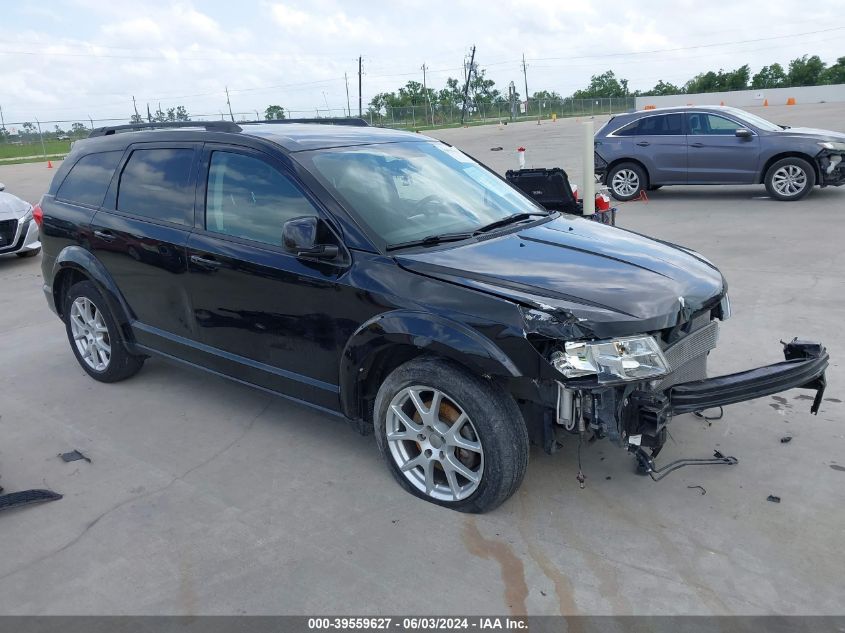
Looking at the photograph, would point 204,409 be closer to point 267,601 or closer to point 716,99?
point 267,601

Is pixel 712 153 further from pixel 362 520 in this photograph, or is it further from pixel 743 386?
pixel 362 520

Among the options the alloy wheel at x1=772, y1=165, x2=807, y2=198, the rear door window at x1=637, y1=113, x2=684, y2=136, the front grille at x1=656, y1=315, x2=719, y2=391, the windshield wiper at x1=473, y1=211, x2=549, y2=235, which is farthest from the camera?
the rear door window at x1=637, y1=113, x2=684, y2=136

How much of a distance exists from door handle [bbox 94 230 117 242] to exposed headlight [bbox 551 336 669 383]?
3.22 metres

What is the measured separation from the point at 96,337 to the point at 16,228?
5646 millimetres

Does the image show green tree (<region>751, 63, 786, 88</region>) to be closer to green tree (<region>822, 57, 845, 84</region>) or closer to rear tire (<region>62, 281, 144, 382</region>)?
green tree (<region>822, 57, 845, 84</region>)

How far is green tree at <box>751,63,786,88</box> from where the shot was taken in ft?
269

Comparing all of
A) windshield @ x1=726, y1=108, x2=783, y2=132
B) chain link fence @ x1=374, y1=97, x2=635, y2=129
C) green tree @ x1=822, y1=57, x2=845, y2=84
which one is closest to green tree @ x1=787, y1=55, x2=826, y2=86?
green tree @ x1=822, y1=57, x2=845, y2=84

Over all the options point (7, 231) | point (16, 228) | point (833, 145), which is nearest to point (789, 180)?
point (833, 145)

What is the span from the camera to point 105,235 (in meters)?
4.84

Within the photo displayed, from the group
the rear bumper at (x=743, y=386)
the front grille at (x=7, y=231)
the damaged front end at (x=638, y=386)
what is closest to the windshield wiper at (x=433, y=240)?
the damaged front end at (x=638, y=386)

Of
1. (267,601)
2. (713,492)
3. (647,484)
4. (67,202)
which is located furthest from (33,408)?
(713,492)

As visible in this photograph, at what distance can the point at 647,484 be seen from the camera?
365 centimetres

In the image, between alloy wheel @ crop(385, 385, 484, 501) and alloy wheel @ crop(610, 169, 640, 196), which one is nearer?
alloy wheel @ crop(385, 385, 484, 501)

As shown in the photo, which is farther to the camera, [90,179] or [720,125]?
[720,125]
